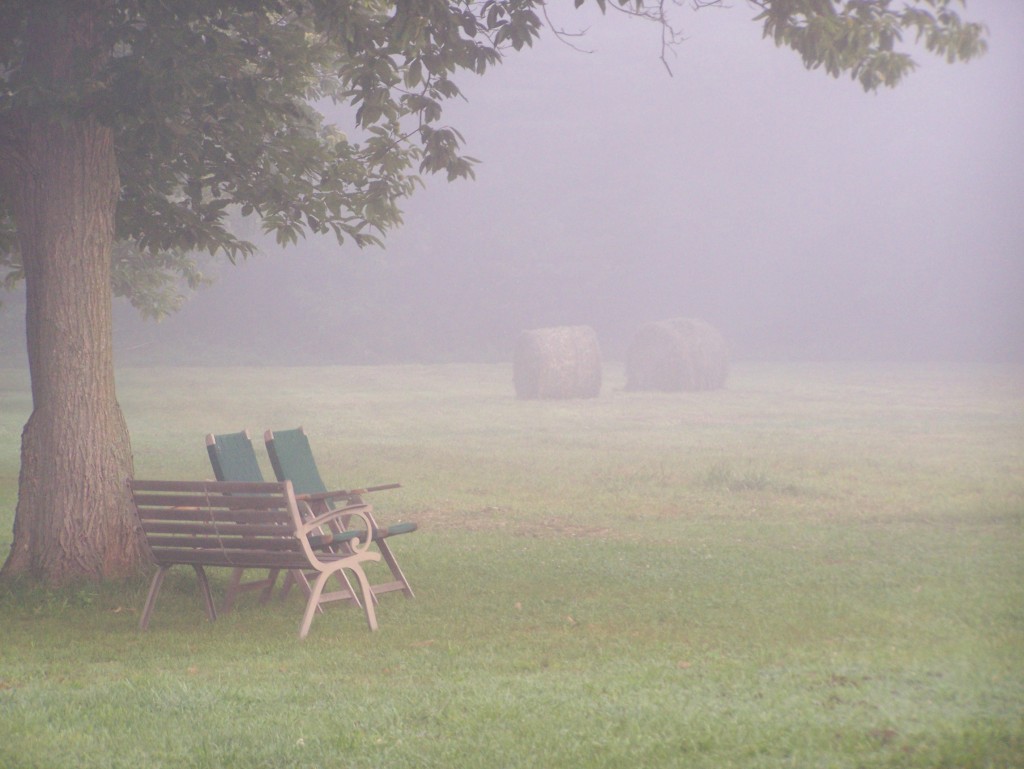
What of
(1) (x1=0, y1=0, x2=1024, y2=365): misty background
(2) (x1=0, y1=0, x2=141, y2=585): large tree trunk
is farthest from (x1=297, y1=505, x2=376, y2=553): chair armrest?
(1) (x1=0, y1=0, x2=1024, y2=365): misty background

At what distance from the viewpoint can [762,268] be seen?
47094mm

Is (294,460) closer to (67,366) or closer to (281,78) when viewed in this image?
(67,366)

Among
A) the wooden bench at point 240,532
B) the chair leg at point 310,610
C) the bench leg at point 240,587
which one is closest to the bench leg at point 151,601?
the wooden bench at point 240,532

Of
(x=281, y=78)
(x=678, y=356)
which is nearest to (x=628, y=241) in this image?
(x=678, y=356)

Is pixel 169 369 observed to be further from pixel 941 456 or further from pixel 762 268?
pixel 941 456

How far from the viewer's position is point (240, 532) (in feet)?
21.0

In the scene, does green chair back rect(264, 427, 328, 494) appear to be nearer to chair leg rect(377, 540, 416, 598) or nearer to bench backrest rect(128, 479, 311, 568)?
chair leg rect(377, 540, 416, 598)

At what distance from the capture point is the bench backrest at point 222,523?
6281mm

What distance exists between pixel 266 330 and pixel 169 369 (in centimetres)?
537

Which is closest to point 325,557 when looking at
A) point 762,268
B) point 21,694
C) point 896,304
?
point 21,694

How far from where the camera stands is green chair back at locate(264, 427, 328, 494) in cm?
786

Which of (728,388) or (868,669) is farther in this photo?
(728,388)

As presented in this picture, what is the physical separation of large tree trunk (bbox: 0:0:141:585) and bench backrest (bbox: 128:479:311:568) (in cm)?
126

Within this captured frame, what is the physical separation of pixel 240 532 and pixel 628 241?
157 ft
